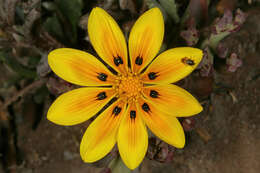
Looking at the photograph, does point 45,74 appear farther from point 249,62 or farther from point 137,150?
point 249,62

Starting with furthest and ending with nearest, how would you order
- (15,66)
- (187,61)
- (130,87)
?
(15,66)
(130,87)
(187,61)

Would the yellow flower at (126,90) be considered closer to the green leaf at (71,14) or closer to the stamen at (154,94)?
the stamen at (154,94)

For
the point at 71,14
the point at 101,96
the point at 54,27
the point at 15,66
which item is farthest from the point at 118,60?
the point at 15,66

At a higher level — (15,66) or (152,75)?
(152,75)

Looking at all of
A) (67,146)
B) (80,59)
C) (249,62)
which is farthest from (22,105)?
(249,62)

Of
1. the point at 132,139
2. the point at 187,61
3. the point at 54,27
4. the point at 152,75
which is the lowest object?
the point at 132,139

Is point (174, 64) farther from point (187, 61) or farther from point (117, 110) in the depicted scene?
point (117, 110)

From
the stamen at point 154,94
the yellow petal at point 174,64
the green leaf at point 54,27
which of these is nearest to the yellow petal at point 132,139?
the stamen at point 154,94
